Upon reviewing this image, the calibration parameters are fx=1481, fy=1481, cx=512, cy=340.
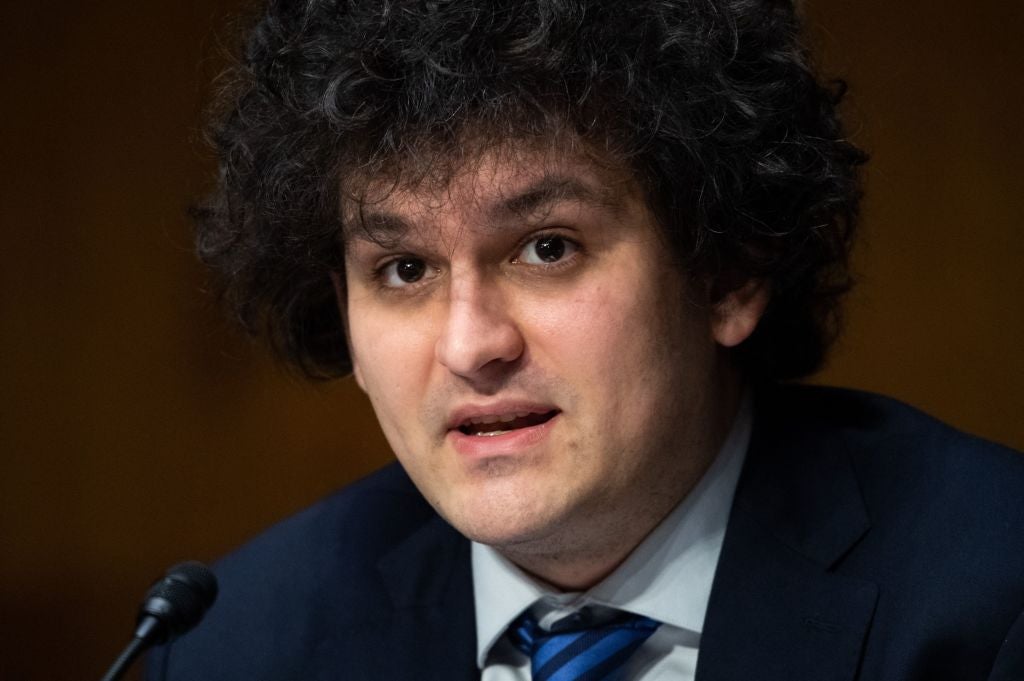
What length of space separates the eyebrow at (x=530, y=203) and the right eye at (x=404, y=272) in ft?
0.14

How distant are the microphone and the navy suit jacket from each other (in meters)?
0.43

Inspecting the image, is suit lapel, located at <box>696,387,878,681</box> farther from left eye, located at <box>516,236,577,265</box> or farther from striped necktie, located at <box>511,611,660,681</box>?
left eye, located at <box>516,236,577,265</box>

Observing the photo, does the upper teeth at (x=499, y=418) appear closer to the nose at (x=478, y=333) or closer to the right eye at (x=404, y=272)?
the nose at (x=478, y=333)

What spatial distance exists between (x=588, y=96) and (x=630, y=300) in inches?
9.6

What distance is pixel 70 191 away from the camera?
3.01m

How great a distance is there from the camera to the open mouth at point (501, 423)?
172 centimetres

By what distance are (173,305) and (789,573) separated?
1.65m

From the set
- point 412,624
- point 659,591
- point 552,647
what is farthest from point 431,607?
point 659,591

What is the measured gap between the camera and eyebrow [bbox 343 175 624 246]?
1.69m

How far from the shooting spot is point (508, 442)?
171cm

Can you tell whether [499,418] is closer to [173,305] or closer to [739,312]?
[739,312]

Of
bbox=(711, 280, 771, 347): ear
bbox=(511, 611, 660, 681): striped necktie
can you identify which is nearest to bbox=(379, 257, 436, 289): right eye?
bbox=(711, 280, 771, 347): ear

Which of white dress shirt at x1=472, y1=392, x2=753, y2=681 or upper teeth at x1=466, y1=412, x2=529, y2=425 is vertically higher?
upper teeth at x1=466, y1=412, x2=529, y2=425

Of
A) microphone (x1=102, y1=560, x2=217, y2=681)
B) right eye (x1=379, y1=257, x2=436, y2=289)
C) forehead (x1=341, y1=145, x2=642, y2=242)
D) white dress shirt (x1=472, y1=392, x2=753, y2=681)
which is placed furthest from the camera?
white dress shirt (x1=472, y1=392, x2=753, y2=681)
